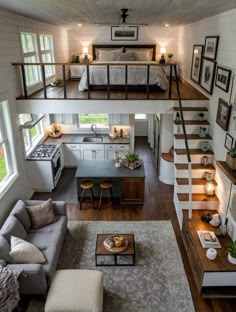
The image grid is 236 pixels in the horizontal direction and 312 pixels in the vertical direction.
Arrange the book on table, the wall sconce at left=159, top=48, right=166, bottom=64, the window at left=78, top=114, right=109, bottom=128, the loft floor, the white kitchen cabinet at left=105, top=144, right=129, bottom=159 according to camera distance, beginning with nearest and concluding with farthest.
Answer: the book on table, the loft floor, the white kitchen cabinet at left=105, top=144, right=129, bottom=159, the window at left=78, top=114, right=109, bottom=128, the wall sconce at left=159, top=48, right=166, bottom=64

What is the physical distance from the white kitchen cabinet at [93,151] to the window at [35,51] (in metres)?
2.28

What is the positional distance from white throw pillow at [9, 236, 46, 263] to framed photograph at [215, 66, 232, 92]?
411 cm

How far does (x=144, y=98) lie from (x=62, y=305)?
4301 mm

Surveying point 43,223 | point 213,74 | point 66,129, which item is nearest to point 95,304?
point 43,223

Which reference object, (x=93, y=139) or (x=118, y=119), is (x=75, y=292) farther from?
(x=118, y=119)

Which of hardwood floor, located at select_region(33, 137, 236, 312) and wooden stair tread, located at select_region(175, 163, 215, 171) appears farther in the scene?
hardwood floor, located at select_region(33, 137, 236, 312)

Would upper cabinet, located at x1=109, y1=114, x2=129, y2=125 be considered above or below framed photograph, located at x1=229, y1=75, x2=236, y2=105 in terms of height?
below

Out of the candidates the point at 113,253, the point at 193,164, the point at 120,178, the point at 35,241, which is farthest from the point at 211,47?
the point at 35,241

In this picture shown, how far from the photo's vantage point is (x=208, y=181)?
18.0 feet

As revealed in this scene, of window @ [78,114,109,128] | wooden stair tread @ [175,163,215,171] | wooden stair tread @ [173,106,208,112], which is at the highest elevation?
wooden stair tread @ [173,106,208,112]

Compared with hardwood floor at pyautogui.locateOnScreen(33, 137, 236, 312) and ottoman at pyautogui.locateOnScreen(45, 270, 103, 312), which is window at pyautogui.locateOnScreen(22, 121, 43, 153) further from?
ottoman at pyautogui.locateOnScreen(45, 270, 103, 312)

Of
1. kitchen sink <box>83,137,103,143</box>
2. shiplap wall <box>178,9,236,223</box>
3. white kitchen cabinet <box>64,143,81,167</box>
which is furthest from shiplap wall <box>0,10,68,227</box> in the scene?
shiplap wall <box>178,9,236,223</box>

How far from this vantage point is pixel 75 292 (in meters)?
3.63

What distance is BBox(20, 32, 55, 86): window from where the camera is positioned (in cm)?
643
